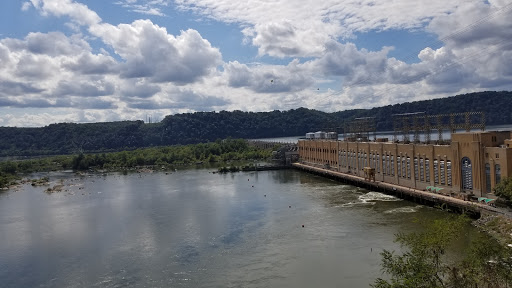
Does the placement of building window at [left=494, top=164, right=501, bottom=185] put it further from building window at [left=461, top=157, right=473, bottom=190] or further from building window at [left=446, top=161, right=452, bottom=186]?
building window at [left=446, top=161, right=452, bottom=186]

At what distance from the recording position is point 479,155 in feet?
156

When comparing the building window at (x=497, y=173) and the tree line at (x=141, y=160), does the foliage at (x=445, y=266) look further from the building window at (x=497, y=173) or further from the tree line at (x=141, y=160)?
the tree line at (x=141, y=160)

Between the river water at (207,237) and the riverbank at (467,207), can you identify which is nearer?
the river water at (207,237)

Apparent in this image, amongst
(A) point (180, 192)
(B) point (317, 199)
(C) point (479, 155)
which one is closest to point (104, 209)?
(A) point (180, 192)

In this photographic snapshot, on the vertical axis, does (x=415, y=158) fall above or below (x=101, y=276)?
above

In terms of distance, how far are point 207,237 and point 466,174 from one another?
2983cm

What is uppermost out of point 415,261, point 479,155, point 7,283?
point 479,155

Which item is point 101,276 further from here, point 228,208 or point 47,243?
point 228,208

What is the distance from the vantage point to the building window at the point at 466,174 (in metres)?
49.1

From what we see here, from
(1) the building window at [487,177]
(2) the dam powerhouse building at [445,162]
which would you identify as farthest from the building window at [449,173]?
(1) the building window at [487,177]

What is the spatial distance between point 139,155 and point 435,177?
12794 cm

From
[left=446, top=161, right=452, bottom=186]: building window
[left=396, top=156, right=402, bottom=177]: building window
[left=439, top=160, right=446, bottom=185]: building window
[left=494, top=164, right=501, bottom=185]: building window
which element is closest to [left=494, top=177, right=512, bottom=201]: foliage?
[left=494, top=164, right=501, bottom=185]: building window

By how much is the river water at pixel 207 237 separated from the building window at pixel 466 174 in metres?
4.71

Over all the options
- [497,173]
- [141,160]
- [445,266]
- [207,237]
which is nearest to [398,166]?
[497,173]
